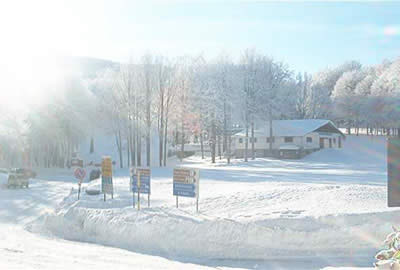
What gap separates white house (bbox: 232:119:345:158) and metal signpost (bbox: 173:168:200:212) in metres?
43.8

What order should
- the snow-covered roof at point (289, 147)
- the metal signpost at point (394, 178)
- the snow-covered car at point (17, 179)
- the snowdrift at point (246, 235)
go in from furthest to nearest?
the snow-covered roof at point (289, 147) < the snow-covered car at point (17, 179) < the snowdrift at point (246, 235) < the metal signpost at point (394, 178)

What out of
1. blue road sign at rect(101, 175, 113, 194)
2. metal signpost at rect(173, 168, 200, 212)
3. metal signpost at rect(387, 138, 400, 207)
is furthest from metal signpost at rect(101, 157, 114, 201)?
metal signpost at rect(387, 138, 400, 207)

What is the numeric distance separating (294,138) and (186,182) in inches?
1836

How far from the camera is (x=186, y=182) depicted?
17891mm

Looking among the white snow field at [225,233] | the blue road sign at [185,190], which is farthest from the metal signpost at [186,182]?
the white snow field at [225,233]

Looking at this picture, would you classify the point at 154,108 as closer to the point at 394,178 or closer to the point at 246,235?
the point at 246,235

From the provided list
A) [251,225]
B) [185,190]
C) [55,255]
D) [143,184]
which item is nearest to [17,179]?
[143,184]

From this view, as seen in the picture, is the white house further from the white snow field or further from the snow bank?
the snow bank

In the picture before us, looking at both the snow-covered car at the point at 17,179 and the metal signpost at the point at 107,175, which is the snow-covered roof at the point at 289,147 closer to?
the snow-covered car at the point at 17,179

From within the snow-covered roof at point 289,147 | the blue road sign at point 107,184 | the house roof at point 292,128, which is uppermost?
the house roof at point 292,128

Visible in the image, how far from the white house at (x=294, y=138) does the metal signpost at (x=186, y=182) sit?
43.8 m

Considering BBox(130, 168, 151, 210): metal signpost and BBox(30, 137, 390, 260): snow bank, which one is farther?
BBox(130, 168, 151, 210): metal signpost

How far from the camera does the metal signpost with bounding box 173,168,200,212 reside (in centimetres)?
1764

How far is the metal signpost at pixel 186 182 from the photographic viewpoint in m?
17.6
